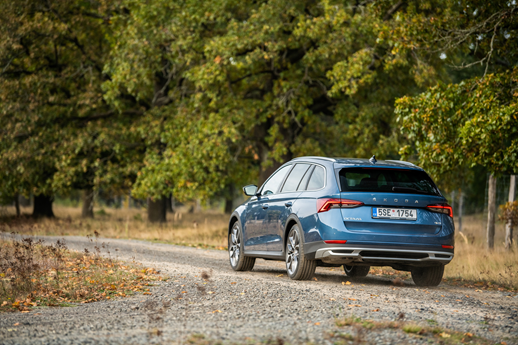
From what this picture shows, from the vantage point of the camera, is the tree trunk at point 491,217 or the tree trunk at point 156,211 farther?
the tree trunk at point 156,211

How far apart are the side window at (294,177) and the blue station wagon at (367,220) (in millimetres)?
124

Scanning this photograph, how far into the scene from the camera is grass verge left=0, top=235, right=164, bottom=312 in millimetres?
7438

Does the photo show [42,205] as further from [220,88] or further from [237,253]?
[237,253]

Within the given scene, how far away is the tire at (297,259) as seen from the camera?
28.9ft

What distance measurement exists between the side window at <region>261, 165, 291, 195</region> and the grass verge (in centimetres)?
219

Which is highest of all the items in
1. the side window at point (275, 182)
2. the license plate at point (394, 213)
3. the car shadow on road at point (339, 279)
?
the side window at point (275, 182)

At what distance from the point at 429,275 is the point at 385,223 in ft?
4.44

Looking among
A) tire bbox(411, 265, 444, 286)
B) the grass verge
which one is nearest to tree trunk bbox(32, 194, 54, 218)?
the grass verge

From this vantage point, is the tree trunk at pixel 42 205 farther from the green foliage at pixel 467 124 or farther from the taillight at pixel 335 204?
the taillight at pixel 335 204

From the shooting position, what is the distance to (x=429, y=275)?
29.9ft

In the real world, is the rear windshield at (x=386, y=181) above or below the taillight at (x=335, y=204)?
above

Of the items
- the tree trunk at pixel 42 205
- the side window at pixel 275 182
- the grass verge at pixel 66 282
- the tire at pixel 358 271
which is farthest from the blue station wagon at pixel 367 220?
the tree trunk at pixel 42 205

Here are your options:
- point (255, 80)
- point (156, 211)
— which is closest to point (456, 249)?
point (255, 80)

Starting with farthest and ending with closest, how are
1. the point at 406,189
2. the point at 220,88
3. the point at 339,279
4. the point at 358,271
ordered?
1. the point at 220,88
2. the point at 358,271
3. the point at 339,279
4. the point at 406,189
